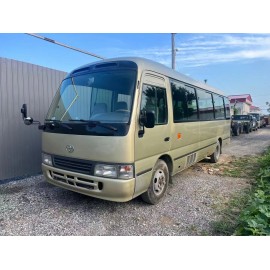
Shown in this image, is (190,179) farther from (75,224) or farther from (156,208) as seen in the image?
(75,224)

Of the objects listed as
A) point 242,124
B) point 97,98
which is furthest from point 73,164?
point 242,124

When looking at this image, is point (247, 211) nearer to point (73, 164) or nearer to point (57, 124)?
point (73, 164)

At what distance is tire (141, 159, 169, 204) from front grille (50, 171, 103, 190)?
98 centimetres

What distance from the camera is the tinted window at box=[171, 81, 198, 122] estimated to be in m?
4.60

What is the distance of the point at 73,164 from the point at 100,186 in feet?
1.94

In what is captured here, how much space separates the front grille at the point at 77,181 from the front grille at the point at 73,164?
0.41ft

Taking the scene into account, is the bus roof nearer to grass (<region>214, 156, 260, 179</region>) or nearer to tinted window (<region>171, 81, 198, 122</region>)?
tinted window (<region>171, 81, 198, 122</region>)

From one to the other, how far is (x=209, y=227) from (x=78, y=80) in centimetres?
324

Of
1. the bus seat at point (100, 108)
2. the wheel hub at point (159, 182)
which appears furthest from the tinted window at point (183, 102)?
the bus seat at point (100, 108)

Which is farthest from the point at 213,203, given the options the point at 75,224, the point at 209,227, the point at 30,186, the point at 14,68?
the point at 14,68

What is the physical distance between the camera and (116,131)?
322 cm

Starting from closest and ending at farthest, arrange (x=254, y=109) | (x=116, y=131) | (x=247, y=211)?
(x=116, y=131)
(x=247, y=211)
(x=254, y=109)

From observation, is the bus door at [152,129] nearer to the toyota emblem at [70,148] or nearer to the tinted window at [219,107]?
the toyota emblem at [70,148]
